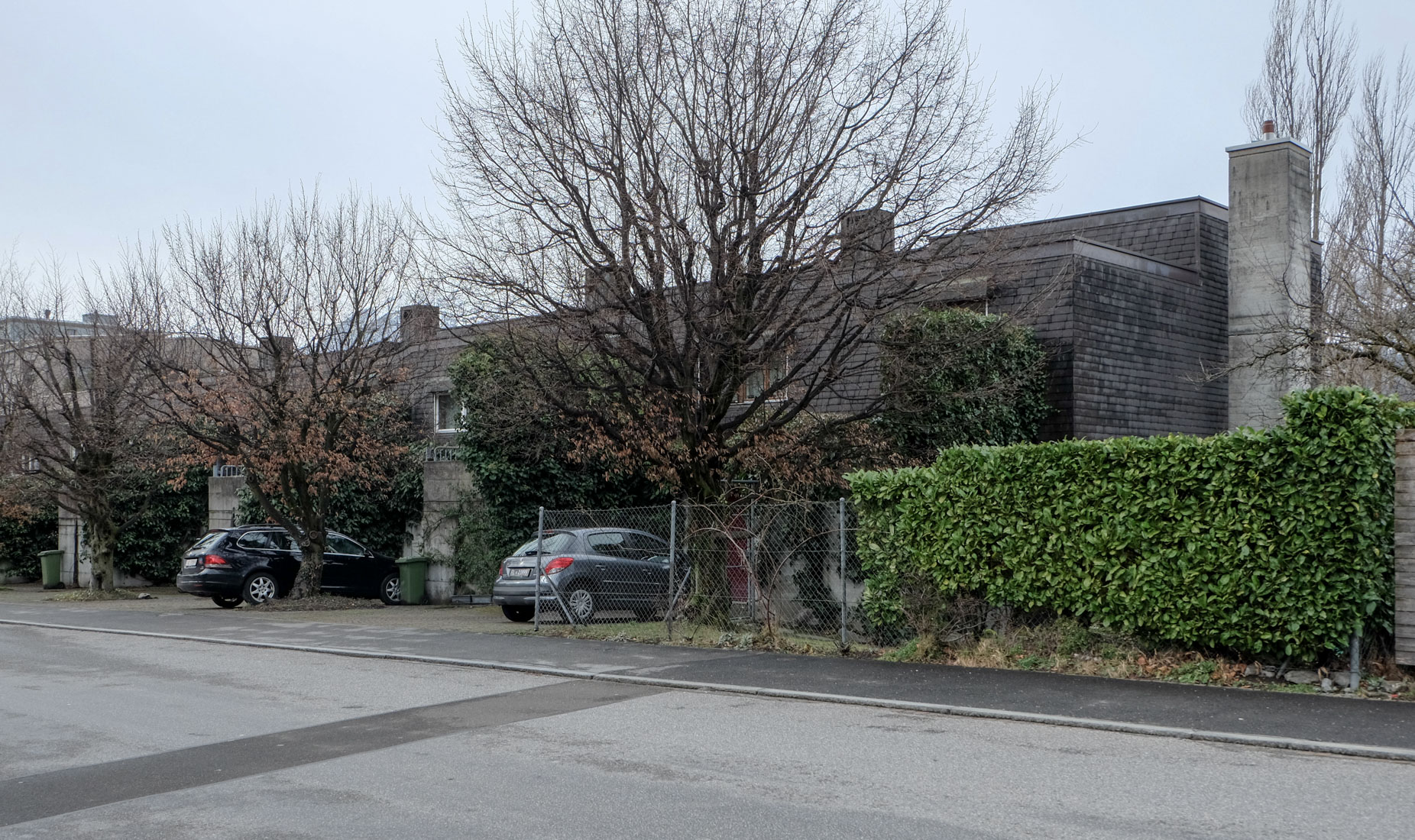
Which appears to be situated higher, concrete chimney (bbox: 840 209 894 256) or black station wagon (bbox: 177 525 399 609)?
concrete chimney (bbox: 840 209 894 256)

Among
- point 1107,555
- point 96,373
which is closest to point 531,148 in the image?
point 1107,555

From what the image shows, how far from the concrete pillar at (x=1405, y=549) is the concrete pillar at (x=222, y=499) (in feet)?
80.8

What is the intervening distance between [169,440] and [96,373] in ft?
6.92

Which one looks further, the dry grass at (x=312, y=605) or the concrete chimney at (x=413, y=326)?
the dry grass at (x=312, y=605)

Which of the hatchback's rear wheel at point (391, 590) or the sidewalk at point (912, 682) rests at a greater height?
the sidewalk at point (912, 682)

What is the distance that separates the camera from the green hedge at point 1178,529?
396 inches

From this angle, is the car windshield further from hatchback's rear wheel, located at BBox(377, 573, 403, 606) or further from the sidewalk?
hatchback's rear wheel, located at BBox(377, 573, 403, 606)

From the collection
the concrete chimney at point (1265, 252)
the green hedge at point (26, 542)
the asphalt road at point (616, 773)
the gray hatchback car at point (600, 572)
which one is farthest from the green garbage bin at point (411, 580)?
the concrete chimney at point (1265, 252)

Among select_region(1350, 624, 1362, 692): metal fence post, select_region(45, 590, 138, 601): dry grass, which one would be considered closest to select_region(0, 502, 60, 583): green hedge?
select_region(45, 590, 138, 601): dry grass

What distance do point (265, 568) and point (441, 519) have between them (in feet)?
11.2

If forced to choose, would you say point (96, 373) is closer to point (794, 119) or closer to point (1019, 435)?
point (794, 119)

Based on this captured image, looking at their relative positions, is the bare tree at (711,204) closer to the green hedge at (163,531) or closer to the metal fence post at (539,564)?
the metal fence post at (539,564)

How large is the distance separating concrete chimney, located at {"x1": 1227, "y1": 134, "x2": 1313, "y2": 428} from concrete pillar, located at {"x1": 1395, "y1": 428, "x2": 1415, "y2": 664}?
9310 millimetres

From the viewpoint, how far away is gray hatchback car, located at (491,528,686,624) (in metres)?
16.7
